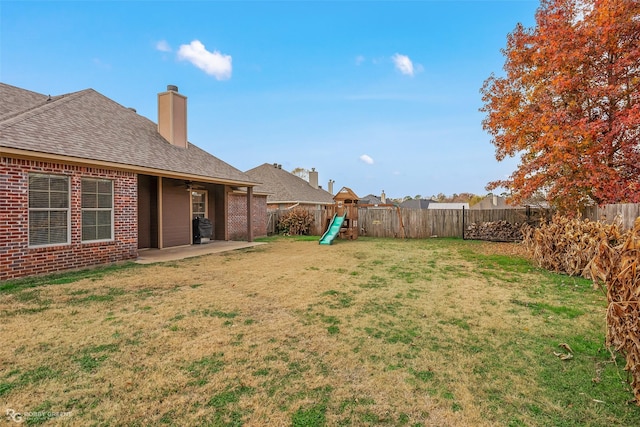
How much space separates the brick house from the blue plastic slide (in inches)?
163

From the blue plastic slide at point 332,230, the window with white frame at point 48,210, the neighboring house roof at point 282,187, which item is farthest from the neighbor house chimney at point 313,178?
the window with white frame at point 48,210

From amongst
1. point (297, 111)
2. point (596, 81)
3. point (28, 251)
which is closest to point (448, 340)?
point (28, 251)

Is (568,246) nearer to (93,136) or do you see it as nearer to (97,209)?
(97,209)

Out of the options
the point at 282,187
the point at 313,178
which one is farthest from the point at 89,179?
the point at 313,178

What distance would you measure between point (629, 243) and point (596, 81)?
9.47 metres

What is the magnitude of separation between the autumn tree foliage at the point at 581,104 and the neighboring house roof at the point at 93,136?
10.3 meters

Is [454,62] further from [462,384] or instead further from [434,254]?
[462,384]

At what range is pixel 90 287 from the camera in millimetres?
5512

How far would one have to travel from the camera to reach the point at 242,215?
14.3 meters

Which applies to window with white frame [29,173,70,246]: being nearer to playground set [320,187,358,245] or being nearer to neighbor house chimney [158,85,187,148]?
neighbor house chimney [158,85,187,148]

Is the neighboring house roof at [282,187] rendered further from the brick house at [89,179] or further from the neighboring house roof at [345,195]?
the brick house at [89,179]

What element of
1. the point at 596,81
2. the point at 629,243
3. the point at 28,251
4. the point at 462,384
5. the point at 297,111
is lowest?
the point at 462,384

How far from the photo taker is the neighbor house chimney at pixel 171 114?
1104 centimetres

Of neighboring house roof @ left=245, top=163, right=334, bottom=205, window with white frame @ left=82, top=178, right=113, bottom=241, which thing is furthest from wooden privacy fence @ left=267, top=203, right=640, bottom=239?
window with white frame @ left=82, top=178, right=113, bottom=241
